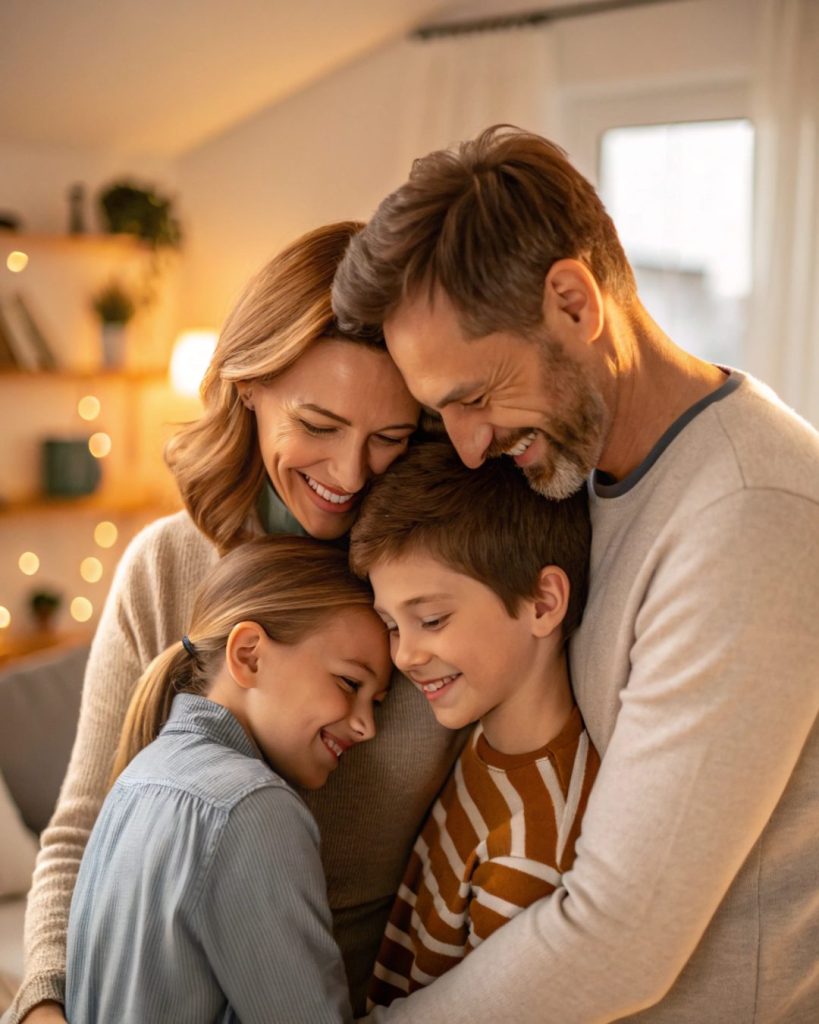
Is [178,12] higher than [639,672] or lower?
higher

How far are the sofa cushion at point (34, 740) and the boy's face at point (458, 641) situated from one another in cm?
181

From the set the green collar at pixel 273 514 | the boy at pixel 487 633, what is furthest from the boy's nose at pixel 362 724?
the green collar at pixel 273 514

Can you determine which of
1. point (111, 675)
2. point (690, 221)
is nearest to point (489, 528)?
point (111, 675)

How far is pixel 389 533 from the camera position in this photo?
156 centimetres

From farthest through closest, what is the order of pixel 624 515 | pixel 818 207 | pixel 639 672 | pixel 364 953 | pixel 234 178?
pixel 234 178 → pixel 818 207 → pixel 364 953 → pixel 624 515 → pixel 639 672

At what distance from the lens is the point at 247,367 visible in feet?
5.56

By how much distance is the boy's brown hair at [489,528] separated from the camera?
1521 millimetres

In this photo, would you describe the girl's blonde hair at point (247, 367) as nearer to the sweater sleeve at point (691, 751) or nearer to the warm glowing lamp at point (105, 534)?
the sweater sleeve at point (691, 751)

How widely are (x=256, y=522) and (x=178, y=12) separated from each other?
3196 mm

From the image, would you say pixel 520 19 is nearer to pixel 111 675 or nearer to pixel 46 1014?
pixel 111 675

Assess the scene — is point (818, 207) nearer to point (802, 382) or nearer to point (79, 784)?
point (802, 382)

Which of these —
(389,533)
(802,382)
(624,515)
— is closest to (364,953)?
(389,533)

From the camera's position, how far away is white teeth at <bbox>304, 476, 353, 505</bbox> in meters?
1.67

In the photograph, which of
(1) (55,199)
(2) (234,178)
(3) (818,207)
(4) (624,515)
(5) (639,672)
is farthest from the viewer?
(2) (234,178)
